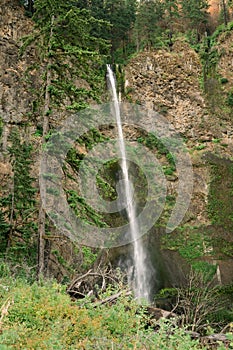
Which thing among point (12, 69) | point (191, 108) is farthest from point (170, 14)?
point (12, 69)

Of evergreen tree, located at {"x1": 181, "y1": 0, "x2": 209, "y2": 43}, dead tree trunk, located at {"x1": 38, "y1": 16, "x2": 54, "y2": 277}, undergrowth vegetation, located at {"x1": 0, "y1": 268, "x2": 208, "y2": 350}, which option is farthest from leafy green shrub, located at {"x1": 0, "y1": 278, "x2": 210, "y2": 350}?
evergreen tree, located at {"x1": 181, "y1": 0, "x2": 209, "y2": 43}

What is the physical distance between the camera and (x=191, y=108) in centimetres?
3036

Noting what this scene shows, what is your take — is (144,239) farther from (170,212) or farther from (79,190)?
(79,190)

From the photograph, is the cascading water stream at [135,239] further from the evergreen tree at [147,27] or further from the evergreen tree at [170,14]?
the evergreen tree at [170,14]

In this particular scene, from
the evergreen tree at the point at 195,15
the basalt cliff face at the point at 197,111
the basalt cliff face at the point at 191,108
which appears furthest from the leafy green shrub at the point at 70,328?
the evergreen tree at the point at 195,15

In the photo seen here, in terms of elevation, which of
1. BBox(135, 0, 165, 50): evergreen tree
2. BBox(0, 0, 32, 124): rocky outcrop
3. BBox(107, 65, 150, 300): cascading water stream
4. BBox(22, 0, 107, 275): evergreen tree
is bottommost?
BBox(107, 65, 150, 300): cascading water stream

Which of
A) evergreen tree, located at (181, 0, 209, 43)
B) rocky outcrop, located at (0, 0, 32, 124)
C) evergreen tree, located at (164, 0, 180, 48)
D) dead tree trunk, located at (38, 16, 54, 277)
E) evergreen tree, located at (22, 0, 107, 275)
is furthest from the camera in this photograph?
evergreen tree, located at (181, 0, 209, 43)

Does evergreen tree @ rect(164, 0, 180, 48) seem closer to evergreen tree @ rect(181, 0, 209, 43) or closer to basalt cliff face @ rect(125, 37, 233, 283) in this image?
evergreen tree @ rect(181, 0, 209, 43)

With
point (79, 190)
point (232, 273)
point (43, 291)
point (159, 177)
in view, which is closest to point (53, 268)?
point (79, 190)

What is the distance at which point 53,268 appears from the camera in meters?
11.7

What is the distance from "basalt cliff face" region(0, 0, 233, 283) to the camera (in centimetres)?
2009

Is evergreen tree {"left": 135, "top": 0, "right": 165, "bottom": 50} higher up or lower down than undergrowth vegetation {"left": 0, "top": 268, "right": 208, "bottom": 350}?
higher up

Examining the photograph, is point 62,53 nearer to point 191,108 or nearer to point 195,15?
point 191,108

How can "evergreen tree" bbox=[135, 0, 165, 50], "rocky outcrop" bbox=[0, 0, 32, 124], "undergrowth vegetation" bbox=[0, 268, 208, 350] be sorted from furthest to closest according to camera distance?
"evergreen tree" bbox=[135, 0, 165, 50] → "rocky outcrop" bbox=[0, 0, 32, 124] → "undergrowth vegetation" bbox=[0, 268, 208, 350]
